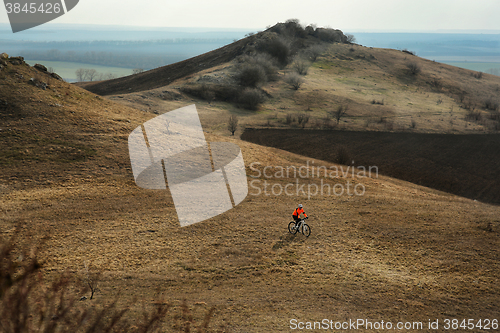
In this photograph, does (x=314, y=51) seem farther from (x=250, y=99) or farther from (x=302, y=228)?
(x=302, y=228)

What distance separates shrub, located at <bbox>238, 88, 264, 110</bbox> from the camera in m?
48.8

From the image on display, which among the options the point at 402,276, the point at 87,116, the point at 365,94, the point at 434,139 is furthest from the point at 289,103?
the point at 402,276

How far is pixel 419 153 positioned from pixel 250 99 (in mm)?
26346

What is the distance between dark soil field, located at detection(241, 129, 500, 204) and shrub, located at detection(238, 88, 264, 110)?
11.0 m

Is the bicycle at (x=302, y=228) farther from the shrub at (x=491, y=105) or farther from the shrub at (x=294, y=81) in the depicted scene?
the shrub at (x=491, y=105)

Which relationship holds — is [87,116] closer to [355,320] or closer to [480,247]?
[355,320]

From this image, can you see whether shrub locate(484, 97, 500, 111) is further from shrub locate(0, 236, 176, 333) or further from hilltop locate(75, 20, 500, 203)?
shrub locate(0, 236, 176, 333)

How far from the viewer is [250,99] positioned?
48.8 m

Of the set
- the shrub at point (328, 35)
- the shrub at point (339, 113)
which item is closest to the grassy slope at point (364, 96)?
the shrub at point (339, 113)

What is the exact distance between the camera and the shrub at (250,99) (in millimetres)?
48844

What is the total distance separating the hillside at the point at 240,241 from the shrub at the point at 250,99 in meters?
28.3

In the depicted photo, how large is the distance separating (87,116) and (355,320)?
22.7 meters

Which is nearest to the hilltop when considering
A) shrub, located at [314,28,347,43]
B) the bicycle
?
shrub, located at [314,28,347,43]

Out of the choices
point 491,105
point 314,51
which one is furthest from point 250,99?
point 491,105
